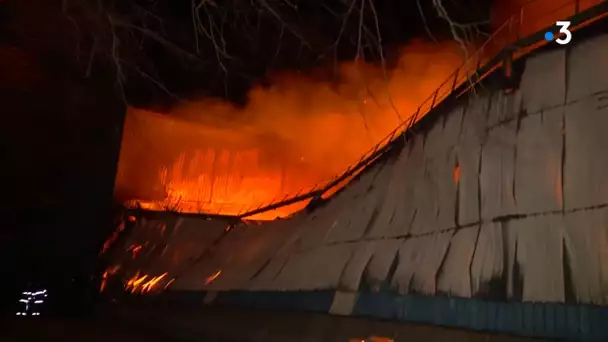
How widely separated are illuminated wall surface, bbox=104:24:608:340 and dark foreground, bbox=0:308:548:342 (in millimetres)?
330

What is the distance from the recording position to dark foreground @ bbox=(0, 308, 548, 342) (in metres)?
6.29

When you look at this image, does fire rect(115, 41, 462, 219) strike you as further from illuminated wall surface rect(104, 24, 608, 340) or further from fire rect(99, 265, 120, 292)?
illuminated wall surface rect(104, 24, 608, 340)

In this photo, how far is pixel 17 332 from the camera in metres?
11.0

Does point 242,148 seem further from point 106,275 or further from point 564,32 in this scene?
point 564,32

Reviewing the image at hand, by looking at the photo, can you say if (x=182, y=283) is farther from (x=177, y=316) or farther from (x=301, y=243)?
(x=301, y=243)

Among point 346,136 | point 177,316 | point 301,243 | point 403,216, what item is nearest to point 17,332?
point 177,316

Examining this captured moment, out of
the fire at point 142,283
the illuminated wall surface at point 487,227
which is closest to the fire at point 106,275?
the fire at point 142,283

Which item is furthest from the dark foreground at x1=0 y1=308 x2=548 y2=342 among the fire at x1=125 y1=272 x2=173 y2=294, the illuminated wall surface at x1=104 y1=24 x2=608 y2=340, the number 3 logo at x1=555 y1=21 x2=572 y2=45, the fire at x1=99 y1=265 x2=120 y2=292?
the number 3 logo at x1=555 y1=21 x2=572 y2=45

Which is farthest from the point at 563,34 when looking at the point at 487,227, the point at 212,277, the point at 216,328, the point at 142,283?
the point at 142,283

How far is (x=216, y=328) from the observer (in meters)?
10.0

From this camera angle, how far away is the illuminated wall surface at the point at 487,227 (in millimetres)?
5406

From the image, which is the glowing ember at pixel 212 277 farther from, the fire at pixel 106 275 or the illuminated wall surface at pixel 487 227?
the fire at pixel 106 275

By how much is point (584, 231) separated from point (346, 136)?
1346 cm

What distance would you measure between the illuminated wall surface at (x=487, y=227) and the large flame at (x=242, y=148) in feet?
24.9
